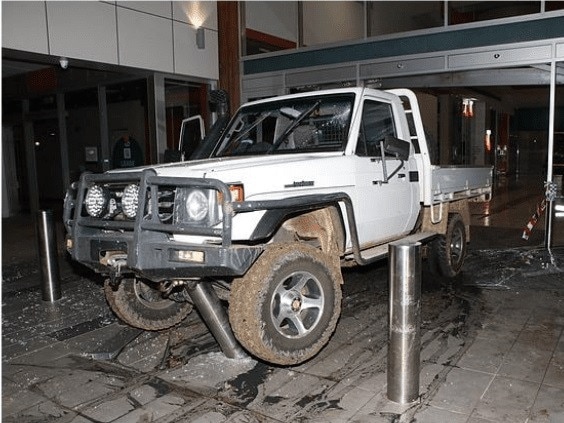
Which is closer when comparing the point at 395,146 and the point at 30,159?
the point at 395,146

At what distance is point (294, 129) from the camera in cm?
498

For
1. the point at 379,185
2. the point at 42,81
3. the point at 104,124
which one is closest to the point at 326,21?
the point at 104,124

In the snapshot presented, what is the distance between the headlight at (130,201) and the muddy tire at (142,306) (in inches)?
35.8

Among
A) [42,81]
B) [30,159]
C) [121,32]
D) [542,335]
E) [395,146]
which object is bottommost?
[542,335]

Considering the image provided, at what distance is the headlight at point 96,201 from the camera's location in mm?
3939

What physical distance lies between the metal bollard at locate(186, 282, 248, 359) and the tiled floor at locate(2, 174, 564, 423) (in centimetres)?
11

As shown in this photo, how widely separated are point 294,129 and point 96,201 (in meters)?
2.04

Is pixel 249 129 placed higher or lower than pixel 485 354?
higher

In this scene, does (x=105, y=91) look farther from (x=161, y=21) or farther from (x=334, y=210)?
(x=334, y=210)

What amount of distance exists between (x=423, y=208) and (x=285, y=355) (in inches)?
124

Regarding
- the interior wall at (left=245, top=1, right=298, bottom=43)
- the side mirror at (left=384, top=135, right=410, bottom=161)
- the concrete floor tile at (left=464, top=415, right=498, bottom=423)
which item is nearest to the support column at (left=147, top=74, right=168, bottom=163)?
the interior wall at (left=245, top=1, right=298, bottom=43)

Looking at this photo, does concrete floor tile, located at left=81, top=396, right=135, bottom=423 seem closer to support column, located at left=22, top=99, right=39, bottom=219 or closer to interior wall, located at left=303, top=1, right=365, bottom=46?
support column, located at left=22, top=99, right=39, bottom=219

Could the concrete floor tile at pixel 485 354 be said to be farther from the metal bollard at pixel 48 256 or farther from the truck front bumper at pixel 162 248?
the metal bollard at pixel 48 256

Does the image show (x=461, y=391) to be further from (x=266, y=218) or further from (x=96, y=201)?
(x=96, y=201)
